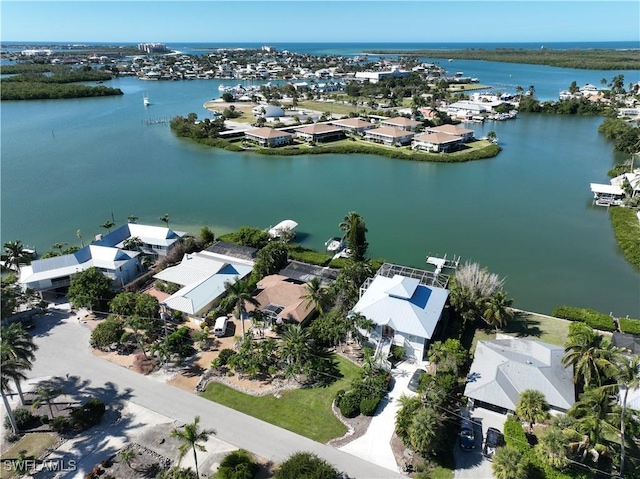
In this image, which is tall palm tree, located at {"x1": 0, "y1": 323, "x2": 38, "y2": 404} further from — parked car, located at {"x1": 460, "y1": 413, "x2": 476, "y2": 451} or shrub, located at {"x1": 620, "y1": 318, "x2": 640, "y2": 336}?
shrub, located at {"x1": 620, "y1": 318, "x2": 640, "y2": 336}

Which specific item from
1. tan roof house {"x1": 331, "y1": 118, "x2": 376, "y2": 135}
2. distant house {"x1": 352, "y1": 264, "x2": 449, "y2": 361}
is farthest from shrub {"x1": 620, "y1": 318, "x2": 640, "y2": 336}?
tan roof house {"x1": 331, "y1": 118, "x2": 376, "y2": 135}

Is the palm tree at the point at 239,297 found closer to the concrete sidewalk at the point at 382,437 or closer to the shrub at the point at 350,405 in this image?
the shrub at the point at 350,405

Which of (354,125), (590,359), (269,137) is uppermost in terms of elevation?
(354,125)

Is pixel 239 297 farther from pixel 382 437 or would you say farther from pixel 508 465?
pixel 508 465

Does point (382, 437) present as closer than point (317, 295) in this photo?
Yes

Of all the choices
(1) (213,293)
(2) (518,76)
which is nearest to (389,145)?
(1) (213,293)

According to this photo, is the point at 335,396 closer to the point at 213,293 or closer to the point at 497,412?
the point at 497,412

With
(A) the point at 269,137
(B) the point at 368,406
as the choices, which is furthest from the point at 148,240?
(A) the point at 269,137
